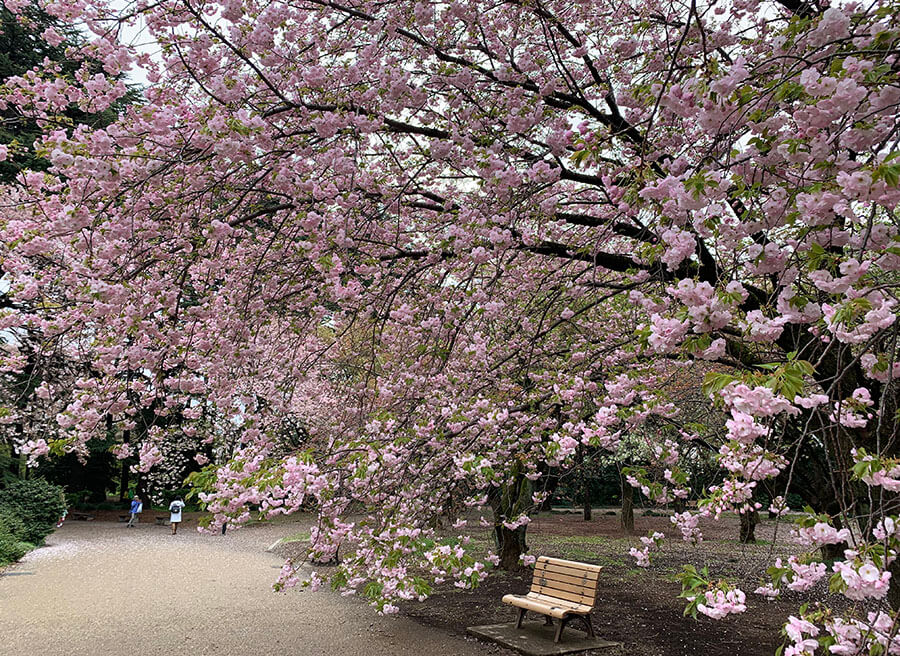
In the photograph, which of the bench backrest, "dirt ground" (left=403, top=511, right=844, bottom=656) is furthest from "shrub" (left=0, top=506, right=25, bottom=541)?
the bench backrest

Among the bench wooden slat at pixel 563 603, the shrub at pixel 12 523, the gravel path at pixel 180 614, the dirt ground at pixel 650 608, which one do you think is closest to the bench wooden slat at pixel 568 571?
the bench wooden slat at pixel 563 603

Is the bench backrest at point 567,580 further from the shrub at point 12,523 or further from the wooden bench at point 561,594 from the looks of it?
the shrub at point 12,523

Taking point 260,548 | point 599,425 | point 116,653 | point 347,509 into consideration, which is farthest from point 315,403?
point 599,425

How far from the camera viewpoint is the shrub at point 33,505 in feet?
42.1

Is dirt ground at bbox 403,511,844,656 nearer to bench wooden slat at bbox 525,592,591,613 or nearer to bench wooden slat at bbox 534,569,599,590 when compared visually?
bench wooden slat at bbox 525,592,591,613

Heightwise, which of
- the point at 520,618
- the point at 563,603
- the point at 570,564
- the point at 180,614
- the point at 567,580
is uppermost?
the point at 570,564

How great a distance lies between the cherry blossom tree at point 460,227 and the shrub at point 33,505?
34.6 ft

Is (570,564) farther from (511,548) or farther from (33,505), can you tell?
(33,505)

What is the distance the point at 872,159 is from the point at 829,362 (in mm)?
2589

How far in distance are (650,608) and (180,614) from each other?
5.94 m

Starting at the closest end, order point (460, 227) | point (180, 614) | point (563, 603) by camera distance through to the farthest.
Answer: point (460, 227) < point (563, 603) < point (180, 614)

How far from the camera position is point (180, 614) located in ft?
24.6

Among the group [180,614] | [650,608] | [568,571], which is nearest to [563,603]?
[568,571]

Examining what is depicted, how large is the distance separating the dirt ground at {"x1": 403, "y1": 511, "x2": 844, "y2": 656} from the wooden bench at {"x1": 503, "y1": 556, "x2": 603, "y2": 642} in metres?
0.43
